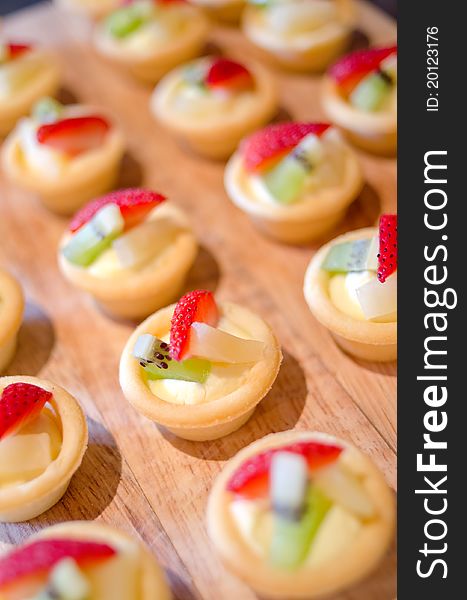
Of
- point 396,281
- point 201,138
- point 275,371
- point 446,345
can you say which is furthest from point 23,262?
point 446,345

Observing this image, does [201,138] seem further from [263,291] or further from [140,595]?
[140,595]

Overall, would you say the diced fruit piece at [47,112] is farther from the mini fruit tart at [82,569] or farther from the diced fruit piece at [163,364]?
the mini fruit tart at [82,569]

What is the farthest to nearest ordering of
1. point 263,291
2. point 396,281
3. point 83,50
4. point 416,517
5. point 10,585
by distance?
point 83,50 < point 263,291 < point 396,281 < point 416,517 < point 10,585

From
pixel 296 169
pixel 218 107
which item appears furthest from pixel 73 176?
pixel 296 169

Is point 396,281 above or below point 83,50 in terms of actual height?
below

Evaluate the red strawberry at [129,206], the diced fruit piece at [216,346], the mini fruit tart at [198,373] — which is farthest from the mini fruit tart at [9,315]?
the diced fruit piece at [216,346]

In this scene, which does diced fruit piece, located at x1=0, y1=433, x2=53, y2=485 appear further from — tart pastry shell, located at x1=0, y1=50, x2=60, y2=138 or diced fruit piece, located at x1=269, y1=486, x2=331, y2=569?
tart pastry shell, located at x1=0, y1=50, x2=60, y2=138
